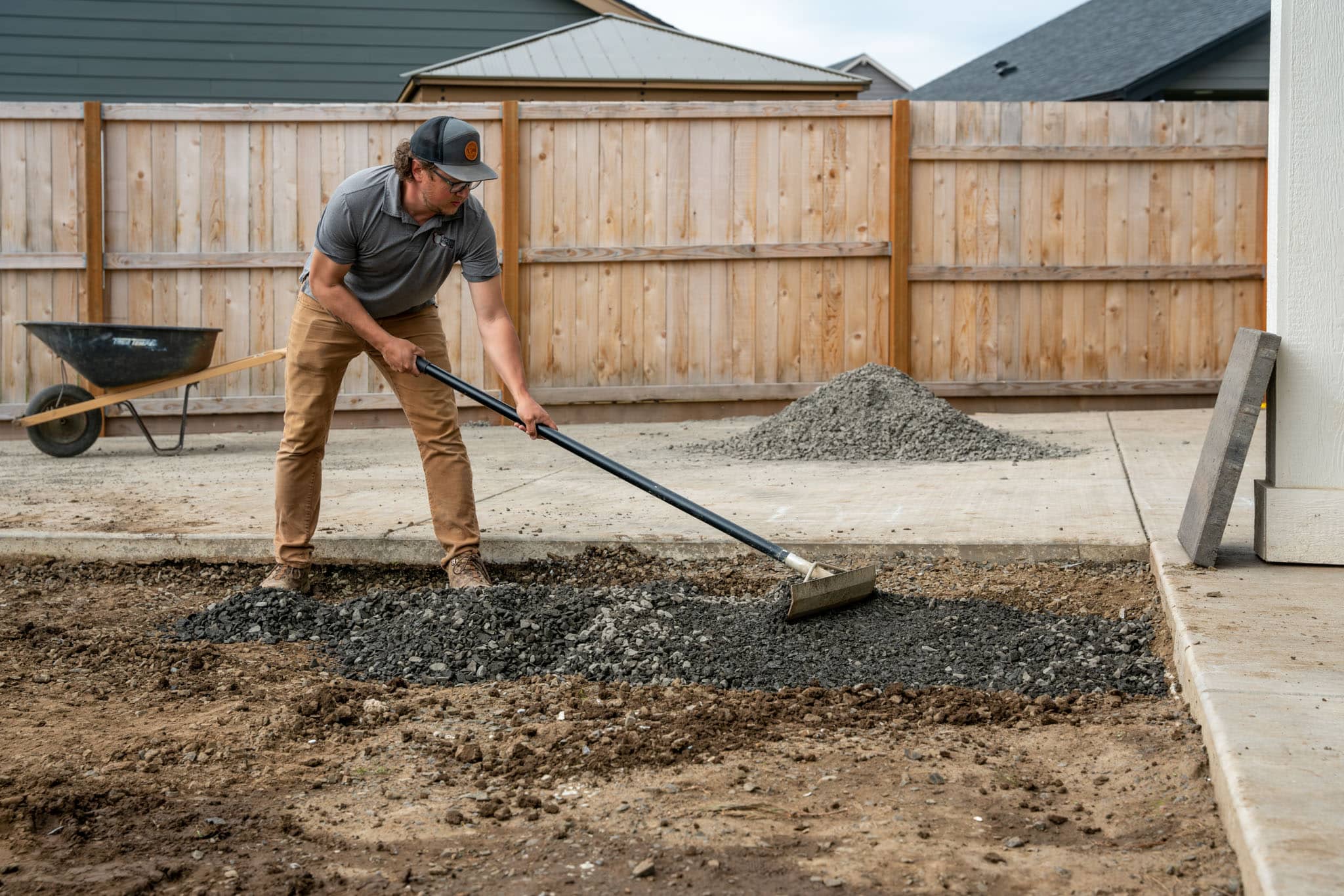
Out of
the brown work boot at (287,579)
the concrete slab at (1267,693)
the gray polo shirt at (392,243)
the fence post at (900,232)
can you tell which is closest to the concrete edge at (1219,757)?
the concrete slab at (1267,693)

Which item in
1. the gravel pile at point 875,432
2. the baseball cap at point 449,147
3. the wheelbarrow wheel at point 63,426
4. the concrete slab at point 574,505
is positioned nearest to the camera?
the baseball cap at point 449,147

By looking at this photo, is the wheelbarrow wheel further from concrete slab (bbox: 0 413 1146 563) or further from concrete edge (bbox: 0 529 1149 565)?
concrete edge (bbox: 0 529 1149 565)

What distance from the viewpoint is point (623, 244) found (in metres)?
9.41

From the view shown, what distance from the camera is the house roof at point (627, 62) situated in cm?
Result: 1148

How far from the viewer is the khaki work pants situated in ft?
14.1

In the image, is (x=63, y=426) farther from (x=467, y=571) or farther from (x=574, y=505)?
(x=467, y=571)

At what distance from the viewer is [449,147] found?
3.82 metres

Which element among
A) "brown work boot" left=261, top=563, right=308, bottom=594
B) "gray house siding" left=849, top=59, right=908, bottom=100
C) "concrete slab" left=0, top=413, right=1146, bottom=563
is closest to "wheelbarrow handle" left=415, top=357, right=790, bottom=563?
"concrete slab" left=0, top=413, right=1146, bottom=563

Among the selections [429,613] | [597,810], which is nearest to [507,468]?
[429,613]

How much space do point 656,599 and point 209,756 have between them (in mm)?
1446

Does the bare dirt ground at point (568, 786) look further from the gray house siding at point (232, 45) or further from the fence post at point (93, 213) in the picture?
the gray house siding at point (232, 45)

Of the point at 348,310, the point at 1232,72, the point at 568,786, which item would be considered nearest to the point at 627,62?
the point at 1232,72

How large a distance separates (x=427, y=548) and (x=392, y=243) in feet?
3.68

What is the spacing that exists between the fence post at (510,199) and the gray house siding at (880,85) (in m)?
22.6
